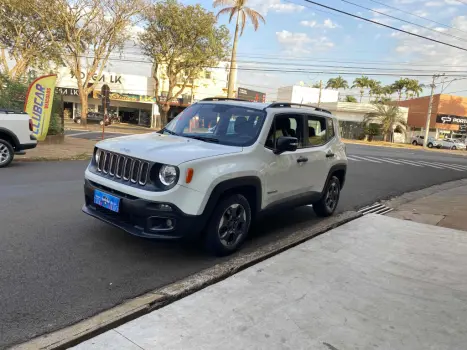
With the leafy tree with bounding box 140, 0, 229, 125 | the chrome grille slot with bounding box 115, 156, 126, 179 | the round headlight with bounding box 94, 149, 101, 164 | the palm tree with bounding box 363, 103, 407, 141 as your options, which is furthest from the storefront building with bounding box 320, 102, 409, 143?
the chrome grille slot with bounding box 115, 156, 126, 179

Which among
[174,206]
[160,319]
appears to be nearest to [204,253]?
[174,206]

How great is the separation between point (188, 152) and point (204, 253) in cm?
127

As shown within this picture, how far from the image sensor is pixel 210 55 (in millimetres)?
33438

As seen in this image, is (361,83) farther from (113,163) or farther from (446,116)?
(113,163)

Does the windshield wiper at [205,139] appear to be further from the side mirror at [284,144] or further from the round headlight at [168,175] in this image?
the round headlight at [168,175]

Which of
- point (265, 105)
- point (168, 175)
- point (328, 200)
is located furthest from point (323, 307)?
point (328, 200)

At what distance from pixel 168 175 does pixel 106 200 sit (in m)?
0.83

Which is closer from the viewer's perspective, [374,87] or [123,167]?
[123,167]

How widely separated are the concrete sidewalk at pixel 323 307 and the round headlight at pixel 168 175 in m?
1.12

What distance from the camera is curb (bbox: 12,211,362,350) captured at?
2676 millimetres

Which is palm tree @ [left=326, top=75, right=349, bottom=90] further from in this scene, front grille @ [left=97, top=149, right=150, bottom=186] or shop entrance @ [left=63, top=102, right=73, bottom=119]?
front grille @ [left=97, top=149, right=150, bottom=186]

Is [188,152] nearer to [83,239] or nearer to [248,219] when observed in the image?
[248,219]

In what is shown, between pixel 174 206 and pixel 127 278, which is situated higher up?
pixel 174 206

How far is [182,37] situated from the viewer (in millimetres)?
31781
